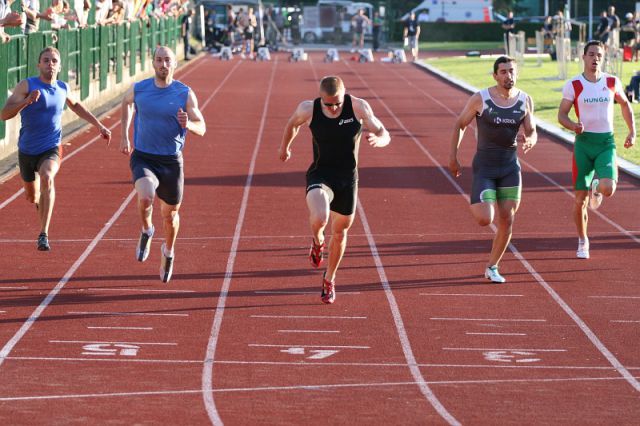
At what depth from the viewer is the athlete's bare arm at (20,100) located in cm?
1300

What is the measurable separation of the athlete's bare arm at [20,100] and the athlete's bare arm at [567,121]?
477 centimetres

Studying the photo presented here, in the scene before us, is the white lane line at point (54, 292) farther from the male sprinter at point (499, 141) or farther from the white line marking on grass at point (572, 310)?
the white line marking on grass at point (572, 310)

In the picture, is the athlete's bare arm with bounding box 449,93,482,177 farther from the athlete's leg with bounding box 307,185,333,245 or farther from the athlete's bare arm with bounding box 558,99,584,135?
the athlete's bare arm with bounding box 558,99,584,135

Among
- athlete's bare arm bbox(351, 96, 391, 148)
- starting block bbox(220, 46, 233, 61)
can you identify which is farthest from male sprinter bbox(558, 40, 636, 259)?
starting block bbox(220, 46, 233, 61)

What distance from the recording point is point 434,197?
1831 cm

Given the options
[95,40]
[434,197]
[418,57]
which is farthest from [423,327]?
[418,57]

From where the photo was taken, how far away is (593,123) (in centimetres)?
1366

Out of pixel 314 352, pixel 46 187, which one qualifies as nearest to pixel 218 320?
pixel 314 352

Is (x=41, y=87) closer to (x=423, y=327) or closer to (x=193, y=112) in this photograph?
(x=193, y=112)

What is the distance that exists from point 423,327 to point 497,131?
2135 mm

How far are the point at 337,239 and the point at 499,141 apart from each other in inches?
66.0

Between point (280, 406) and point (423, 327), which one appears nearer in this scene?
point (280, 406)

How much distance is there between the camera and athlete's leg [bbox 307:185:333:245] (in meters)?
11.2

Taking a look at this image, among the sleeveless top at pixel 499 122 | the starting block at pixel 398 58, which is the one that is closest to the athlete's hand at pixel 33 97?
the sleeveless top at pixel 499 122
